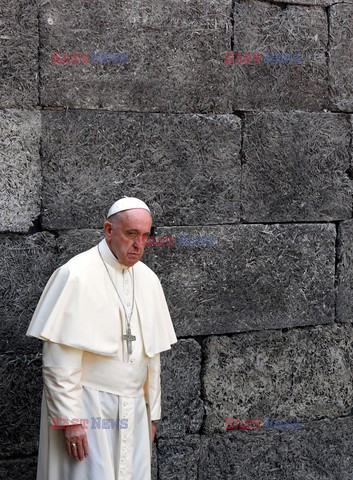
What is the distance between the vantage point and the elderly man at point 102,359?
439 cm

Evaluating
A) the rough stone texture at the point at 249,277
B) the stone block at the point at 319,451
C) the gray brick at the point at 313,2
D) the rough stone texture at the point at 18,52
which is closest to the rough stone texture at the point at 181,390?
the rough stone texture at the point at 249,277

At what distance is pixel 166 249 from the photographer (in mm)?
5645

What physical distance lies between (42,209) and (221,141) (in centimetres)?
124

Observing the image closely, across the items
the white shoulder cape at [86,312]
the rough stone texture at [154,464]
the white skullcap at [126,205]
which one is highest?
the white skullcap at [126,205]

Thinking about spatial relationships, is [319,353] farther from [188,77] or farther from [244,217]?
[188,77]

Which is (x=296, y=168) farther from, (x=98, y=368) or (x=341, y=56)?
(x=98, y=368)

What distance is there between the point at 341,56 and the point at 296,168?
0.83m

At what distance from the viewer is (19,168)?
5.26 m

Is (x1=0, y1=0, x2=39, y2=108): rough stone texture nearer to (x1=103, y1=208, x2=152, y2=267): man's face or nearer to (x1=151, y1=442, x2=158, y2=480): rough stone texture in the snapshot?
(x1=103, y1=208, x2=152, y2=267): man's face

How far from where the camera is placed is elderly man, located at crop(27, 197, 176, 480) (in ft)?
14.4

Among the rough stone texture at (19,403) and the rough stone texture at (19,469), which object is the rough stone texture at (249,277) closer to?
the rough stone texture at (19,403)

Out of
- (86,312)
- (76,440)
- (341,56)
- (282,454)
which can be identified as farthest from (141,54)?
(282,454)

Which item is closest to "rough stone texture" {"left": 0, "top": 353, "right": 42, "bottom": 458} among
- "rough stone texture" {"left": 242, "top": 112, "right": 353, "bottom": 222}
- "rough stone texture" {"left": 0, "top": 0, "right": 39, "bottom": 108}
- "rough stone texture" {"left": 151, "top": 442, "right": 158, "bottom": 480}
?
"rough stone texture" {"left": 151, "top": 442, "right": 158, "bottom": 480}

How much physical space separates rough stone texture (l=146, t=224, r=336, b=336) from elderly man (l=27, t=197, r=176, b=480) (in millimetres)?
921
